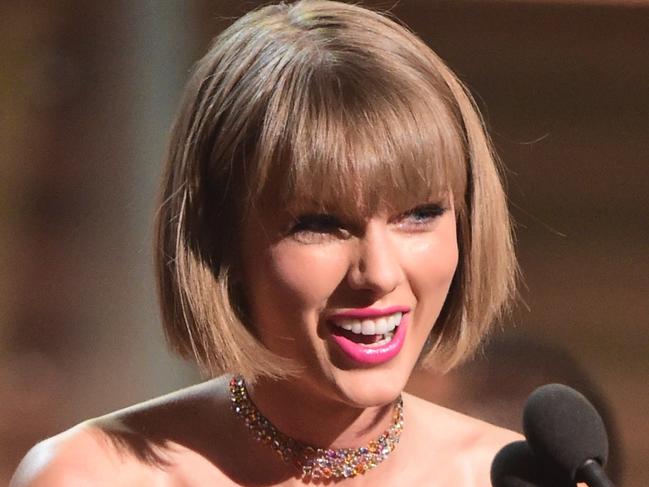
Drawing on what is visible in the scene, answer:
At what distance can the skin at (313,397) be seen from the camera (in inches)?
35.6

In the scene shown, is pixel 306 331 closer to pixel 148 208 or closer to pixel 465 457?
pixel 465 457

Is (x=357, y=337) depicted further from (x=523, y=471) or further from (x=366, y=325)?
(x=523, y=471)

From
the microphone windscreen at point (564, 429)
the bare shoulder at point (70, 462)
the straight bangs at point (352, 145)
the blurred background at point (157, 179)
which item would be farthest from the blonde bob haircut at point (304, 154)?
the blurred background at point (157, 179)

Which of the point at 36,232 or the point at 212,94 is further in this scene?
the point at 36,232

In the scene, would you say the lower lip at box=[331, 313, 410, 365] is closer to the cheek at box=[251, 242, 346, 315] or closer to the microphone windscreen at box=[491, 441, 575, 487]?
the cheek at box=[251, 242, 346, 315]

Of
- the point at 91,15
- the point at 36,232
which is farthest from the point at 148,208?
the point at 91,15

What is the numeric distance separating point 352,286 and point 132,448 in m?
0.33

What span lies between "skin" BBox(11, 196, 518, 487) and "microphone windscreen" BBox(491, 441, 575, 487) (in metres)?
0.20

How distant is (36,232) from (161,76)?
0.32 meters

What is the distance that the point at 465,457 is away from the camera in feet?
3.73

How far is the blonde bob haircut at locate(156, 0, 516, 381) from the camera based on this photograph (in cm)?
88

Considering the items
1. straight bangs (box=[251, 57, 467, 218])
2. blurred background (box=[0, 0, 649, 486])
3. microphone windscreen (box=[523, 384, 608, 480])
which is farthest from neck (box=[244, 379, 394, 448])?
blurred background (box=[0, 0, 649, 486])

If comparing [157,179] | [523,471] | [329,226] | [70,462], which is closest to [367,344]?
[329,226]

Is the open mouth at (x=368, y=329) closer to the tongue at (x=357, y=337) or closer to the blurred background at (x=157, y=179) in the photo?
the tongue at (x=357, y=337)
